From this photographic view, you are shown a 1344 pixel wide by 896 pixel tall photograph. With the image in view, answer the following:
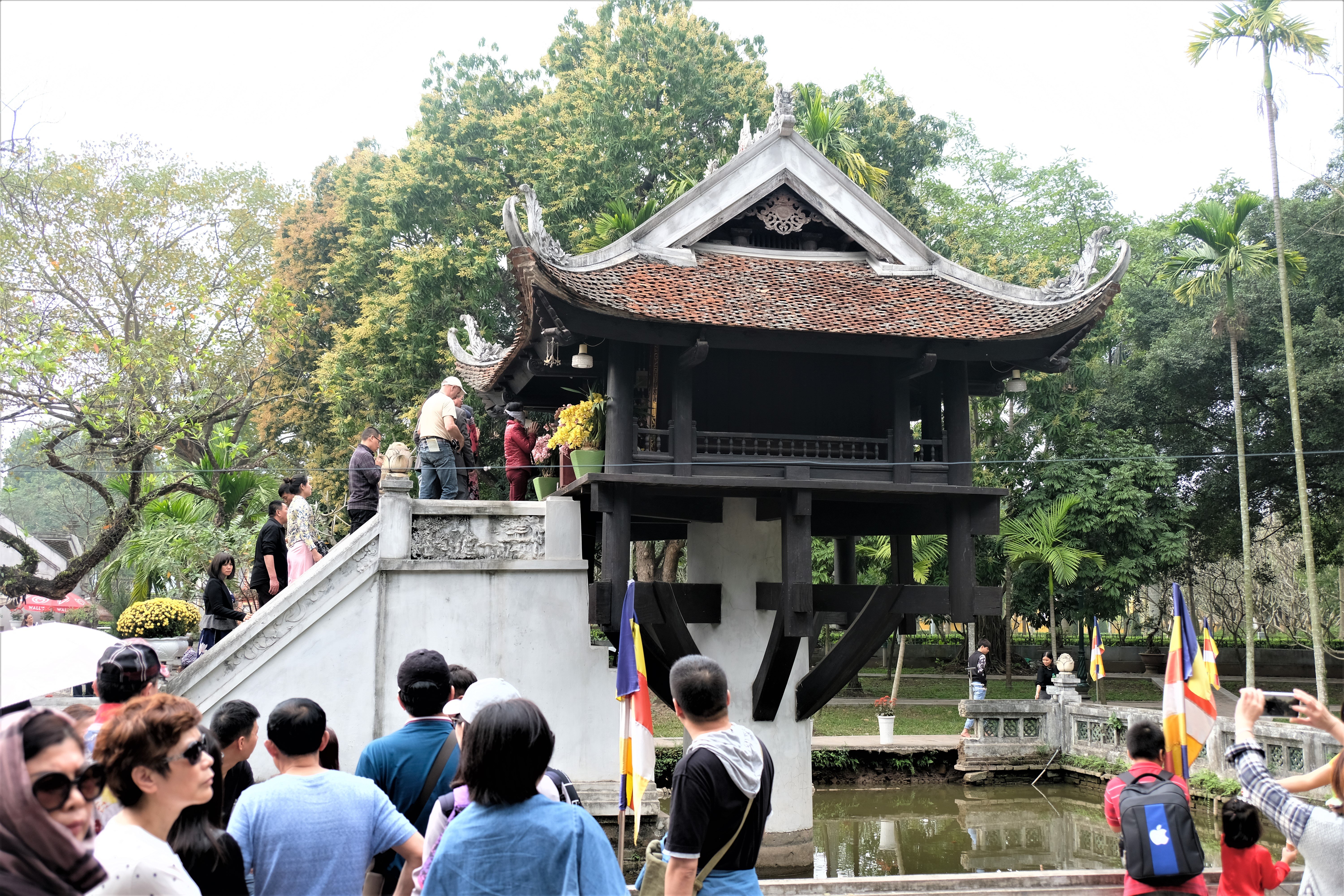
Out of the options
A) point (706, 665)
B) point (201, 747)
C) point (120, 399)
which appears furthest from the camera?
point (120, 399)

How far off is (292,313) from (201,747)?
62.6ft

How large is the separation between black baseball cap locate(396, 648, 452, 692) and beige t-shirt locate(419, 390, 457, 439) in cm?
760

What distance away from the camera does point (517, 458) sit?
1295 centimetres

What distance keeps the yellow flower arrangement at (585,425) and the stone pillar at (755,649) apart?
1895 mm

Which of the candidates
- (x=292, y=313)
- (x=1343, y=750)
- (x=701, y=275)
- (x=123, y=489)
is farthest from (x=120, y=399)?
(x=1343, y=750)

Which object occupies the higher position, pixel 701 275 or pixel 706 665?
pixel 701 275

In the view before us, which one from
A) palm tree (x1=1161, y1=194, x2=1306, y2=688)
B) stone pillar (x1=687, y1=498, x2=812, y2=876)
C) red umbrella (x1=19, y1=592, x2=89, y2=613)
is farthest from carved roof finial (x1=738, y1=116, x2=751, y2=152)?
palm tree (x1=1161, y1=194, x2=1306, y2=688)

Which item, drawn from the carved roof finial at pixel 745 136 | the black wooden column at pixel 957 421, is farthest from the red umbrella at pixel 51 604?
the black wooden column at pixel 957 421

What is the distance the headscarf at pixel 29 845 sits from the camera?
2.24 meters

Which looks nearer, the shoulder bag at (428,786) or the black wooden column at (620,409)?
the shoulder bag at (428,786)

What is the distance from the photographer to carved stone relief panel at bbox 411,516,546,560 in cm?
1083

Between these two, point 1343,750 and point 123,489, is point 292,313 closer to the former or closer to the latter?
point 123,489

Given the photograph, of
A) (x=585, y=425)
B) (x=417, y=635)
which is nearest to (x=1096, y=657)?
(x=585, y=425)

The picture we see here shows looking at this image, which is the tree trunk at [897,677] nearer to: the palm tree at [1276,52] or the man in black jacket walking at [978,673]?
the man in black jacket walking at [978,673]
